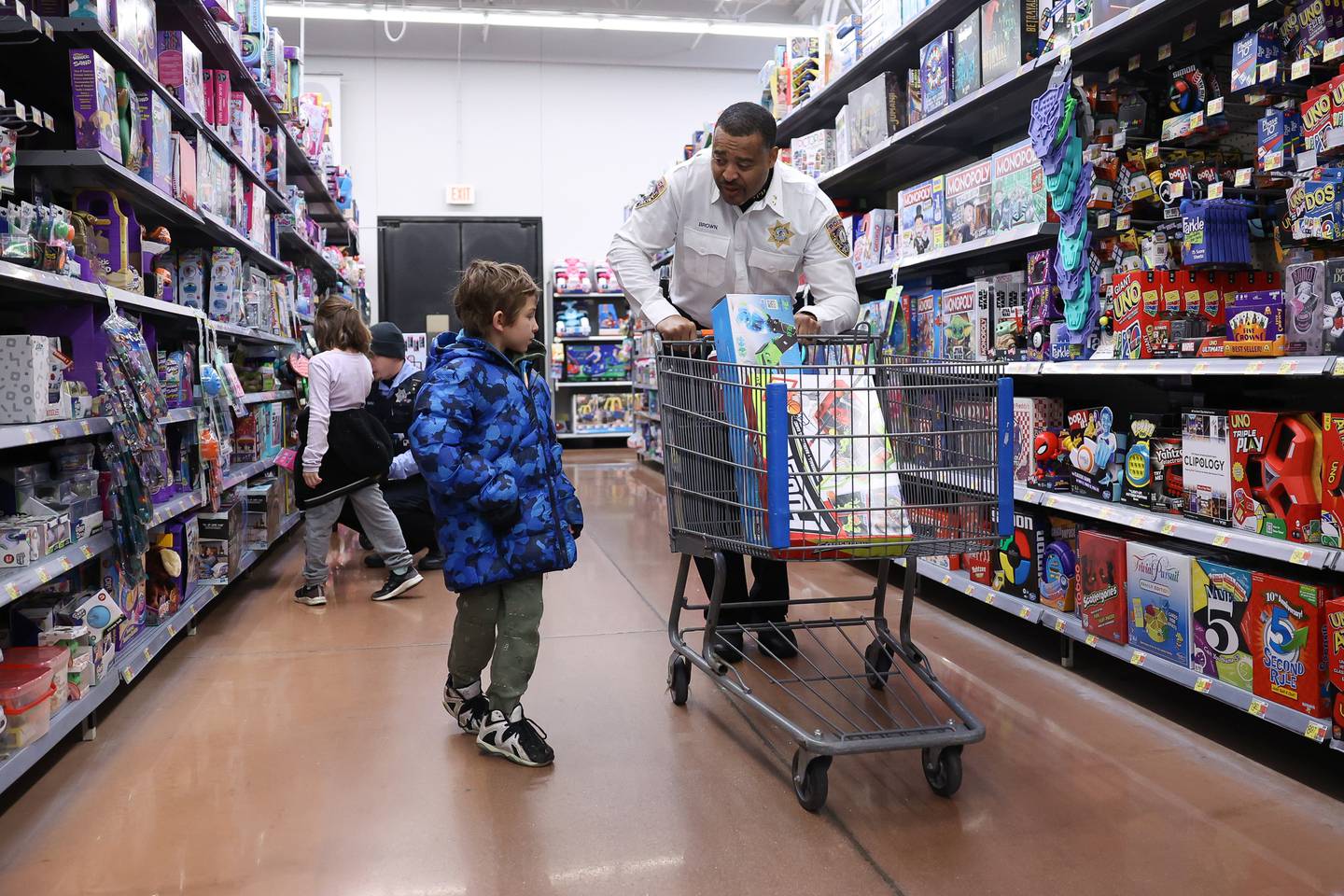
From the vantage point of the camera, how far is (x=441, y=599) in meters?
4.08

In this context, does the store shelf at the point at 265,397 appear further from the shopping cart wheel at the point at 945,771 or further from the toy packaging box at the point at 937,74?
the shopping cart wheel at the point at 945,771

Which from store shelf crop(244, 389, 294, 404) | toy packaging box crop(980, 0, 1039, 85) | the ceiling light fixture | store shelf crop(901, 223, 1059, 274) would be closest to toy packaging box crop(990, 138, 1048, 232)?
store shelf crop(901, 223, 1059, 274)

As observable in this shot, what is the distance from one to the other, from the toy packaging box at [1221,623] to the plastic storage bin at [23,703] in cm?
273

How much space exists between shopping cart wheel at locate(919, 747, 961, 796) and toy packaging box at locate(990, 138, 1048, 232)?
1834mm

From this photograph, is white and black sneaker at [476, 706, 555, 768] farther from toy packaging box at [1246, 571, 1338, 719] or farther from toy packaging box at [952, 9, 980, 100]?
toy packaging box at [952, 9, 980, 100]

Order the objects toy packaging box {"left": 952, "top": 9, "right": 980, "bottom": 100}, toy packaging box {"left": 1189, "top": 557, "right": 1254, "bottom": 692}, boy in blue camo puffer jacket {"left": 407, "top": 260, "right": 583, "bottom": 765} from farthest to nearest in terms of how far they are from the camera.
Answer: toy packaging box {"left": 952, "top": 9, "right": 980, "bottom": 100} → toy packaging box {"left": 1189, "top": 557, "right": 1254, "bottom": 692} → boy in blue camo puffer jacket {"left": 407, "top": 260, "right": 583, "bottom": 765}

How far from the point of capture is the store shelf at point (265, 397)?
4418 mm

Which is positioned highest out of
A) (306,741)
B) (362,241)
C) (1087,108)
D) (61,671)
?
(362,241)

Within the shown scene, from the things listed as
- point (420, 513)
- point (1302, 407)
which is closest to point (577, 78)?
point (420, 513)

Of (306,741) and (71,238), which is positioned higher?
(71,238)

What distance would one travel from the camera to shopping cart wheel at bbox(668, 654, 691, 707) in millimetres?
2699

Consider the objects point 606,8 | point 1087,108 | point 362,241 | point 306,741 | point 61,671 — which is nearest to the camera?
point 61,671

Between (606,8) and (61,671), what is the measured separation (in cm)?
1032

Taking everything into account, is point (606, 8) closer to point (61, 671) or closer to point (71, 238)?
point (71, 238)
